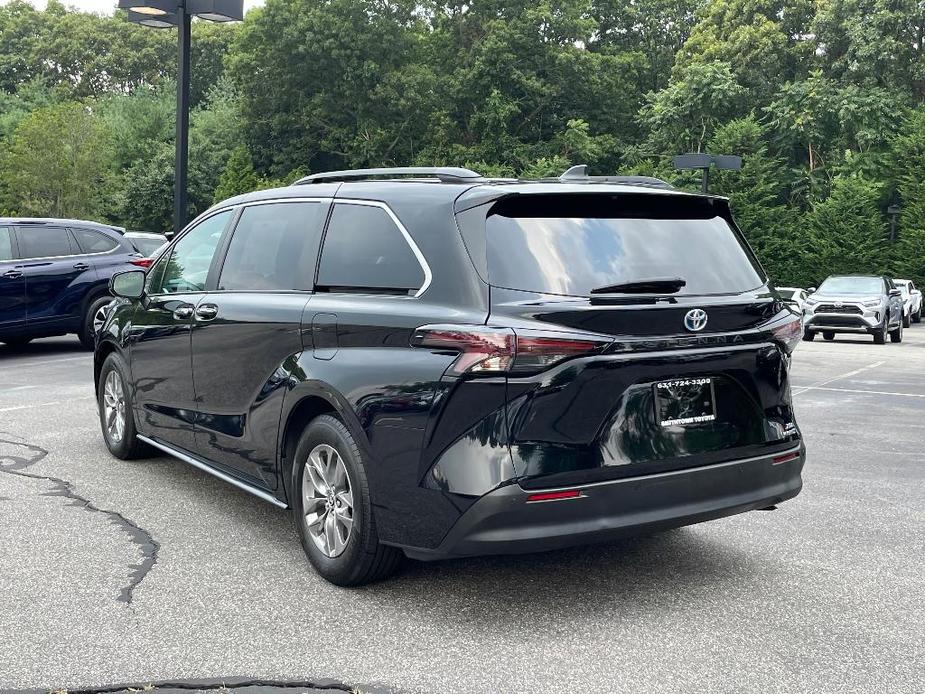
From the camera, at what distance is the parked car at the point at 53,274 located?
13688 mm

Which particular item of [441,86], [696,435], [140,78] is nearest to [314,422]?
[696,435]

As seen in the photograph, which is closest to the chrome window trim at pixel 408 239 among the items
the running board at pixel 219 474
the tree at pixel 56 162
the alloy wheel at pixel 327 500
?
the alloy wheel at pixel 327 500

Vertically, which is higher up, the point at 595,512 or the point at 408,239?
the point at 408,239

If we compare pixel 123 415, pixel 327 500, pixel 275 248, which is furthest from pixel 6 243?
pixel 327 500

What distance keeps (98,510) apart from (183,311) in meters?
1.18

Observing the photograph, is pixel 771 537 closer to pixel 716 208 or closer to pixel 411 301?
pixel 716 208

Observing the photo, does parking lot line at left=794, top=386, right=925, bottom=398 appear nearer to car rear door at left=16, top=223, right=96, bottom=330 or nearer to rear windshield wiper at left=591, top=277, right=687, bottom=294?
rear windshield wiper at left=591, top=277, right=687, bottom=294

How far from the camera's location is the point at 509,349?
3.93 m

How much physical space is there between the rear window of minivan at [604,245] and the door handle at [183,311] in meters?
2.35

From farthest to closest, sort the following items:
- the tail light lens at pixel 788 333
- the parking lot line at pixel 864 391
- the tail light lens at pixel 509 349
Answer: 1. the parking lot line at pixel 864 391
2. the tail light lens at pixel 788 333
3. the tail light lens at pixel 509 349

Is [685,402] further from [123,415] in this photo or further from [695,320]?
[123,415]

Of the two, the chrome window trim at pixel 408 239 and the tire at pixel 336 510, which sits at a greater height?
the chrome window trim at pixel 408 239

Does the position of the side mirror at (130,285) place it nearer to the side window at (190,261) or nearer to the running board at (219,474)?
the side window at (190,261)

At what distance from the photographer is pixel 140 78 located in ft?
277
